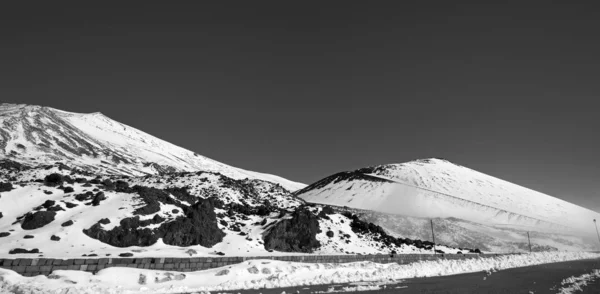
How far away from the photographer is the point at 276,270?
64.2ft

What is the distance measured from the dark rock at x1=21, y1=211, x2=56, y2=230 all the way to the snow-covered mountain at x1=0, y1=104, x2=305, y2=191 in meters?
63.1

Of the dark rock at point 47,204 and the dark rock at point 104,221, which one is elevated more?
the dark rock at point 47,204

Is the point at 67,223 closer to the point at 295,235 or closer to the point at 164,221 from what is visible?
the point at 164,221

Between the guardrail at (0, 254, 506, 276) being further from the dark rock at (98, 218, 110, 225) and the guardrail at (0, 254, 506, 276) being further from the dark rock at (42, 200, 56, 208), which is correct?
the dark rock at (42, 200, 56, 208)

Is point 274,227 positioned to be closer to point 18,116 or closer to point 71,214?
point 71,214

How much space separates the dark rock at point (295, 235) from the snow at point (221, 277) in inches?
321

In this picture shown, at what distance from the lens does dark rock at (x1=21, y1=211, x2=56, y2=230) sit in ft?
76.2

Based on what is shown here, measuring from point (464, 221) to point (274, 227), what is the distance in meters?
50.0

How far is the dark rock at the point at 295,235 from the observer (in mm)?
30875

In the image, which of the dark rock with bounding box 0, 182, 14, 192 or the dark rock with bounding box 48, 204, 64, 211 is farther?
the dark rock with bounding box 0, 182, 14, 192

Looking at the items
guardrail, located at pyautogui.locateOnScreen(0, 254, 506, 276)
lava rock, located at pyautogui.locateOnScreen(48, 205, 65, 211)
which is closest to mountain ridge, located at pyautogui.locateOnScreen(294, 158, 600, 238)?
guardrail, located at pyautogui.locateOnScreen(0, 254, 506, 276)

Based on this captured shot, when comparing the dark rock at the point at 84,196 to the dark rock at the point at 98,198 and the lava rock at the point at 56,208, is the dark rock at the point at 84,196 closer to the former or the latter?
the dark rock at the point at 98,198

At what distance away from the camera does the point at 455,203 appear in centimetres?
8150

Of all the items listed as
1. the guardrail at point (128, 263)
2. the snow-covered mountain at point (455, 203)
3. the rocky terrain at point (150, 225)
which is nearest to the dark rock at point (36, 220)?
the rocky terrain at point (150, 225)
